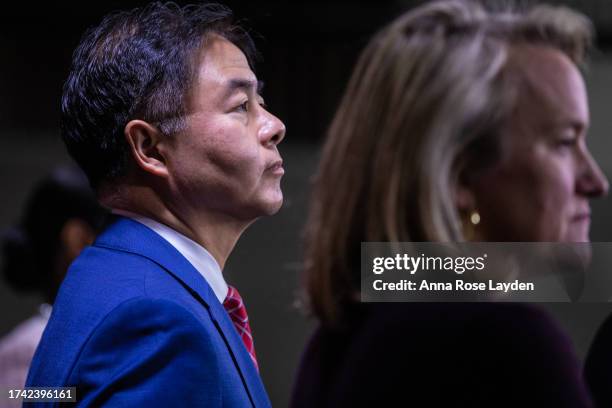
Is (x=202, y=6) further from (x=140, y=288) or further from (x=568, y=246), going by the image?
(x=568, y=246)

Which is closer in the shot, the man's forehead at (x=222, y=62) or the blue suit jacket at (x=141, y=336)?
the blue suit jacket at (x=141, y=336)

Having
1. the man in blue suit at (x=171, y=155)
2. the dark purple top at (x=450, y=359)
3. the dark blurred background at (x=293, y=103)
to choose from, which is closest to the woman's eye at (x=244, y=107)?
the man in blue suit at (x=171, y=155)

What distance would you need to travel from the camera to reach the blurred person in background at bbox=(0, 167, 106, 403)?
1.96m

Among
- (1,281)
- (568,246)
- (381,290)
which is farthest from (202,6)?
(1,281)

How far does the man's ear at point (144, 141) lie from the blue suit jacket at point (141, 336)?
0.08m

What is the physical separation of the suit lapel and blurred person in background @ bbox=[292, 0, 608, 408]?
0.11 metres

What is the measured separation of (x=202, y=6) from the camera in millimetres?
1319

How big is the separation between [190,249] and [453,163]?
1.30ft

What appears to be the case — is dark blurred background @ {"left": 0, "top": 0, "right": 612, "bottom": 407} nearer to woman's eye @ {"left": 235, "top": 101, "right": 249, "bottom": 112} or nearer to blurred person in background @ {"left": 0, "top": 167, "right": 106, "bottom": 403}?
woman's eye @ {"left": 235, "top": 101, "right": 249, "bottom": 112}

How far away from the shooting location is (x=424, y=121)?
1121 mm

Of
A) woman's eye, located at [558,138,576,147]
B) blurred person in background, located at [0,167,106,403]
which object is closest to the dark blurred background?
woman's eye, located at [558,138,576,147]

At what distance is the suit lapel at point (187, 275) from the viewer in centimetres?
119

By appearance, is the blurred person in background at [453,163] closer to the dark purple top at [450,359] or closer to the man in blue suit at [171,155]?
the dark purple top at [450,359]

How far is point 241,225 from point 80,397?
329 mm
